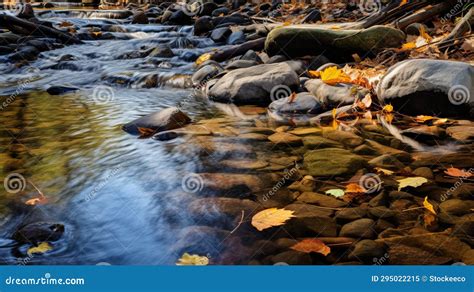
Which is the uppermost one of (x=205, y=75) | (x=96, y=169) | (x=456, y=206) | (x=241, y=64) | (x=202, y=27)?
(x=456, y=206)

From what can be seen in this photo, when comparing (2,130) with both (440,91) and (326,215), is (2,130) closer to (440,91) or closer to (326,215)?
(326,215)

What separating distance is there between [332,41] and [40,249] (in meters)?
5.17

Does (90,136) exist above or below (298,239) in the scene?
below

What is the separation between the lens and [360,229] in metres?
2.03

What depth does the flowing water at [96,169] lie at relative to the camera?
2014mm

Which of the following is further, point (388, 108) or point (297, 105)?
point (297, 105)

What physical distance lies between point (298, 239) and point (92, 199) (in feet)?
4.16

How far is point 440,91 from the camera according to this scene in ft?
12.3

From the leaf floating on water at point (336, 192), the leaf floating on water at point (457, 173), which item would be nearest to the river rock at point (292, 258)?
the leaf floating on water at point (336, 192)

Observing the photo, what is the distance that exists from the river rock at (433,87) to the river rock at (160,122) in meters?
2.06

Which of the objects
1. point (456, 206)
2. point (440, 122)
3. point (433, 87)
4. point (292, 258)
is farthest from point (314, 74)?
point (292, 258)

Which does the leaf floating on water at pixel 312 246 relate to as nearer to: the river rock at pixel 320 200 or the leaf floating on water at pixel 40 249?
the river rock at pixel 320 200

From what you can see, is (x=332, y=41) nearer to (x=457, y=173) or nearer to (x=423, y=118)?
(x=423, y=118)

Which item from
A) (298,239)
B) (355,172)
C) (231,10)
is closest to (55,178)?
(298,239)
